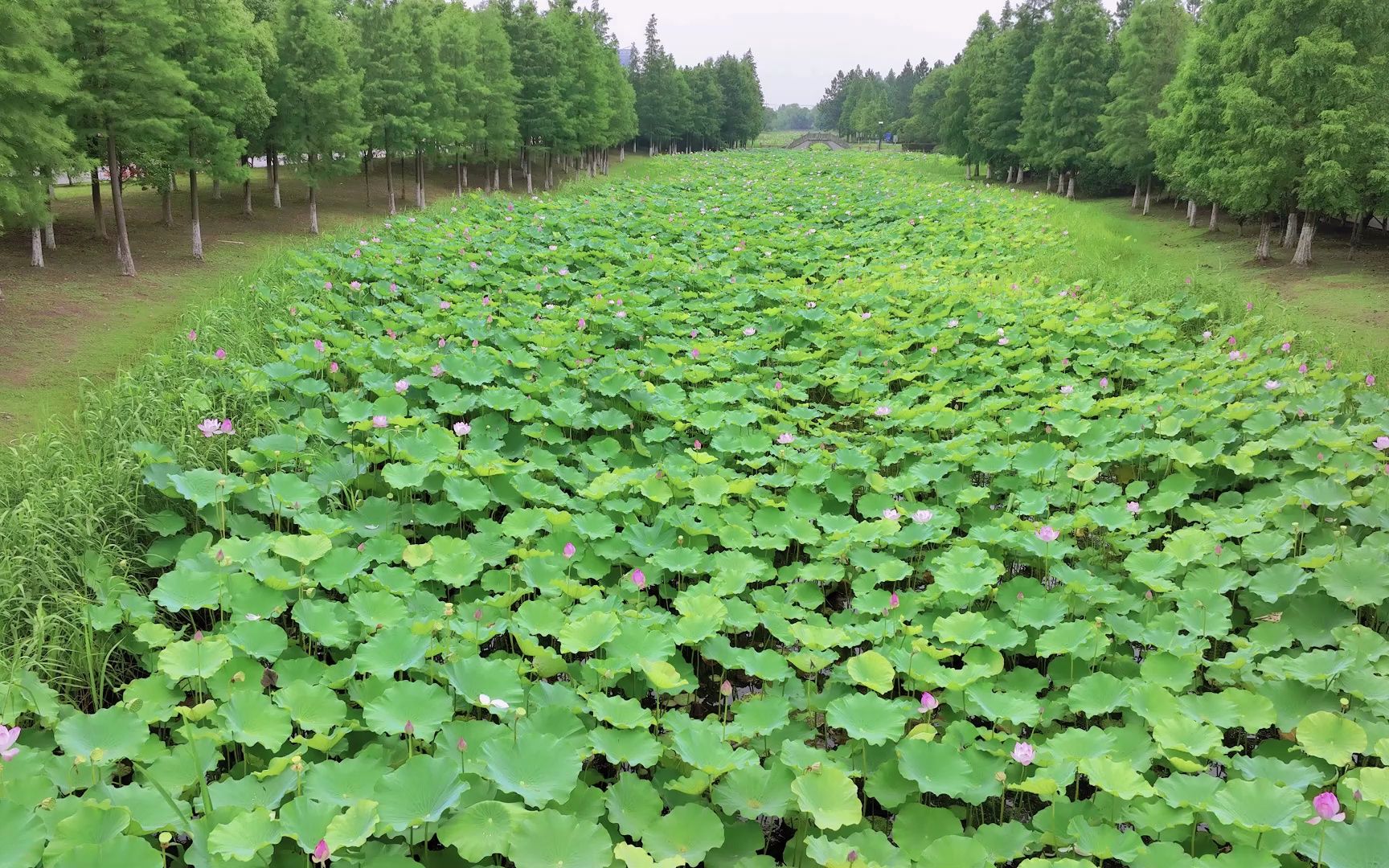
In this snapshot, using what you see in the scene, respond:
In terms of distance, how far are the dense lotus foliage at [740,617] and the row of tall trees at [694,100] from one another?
4523cm

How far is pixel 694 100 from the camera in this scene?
5566 centimetres

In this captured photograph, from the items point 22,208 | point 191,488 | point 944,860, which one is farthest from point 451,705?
point 22,208

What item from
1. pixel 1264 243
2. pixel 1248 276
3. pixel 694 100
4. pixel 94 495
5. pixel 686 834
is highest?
pixel 694 100

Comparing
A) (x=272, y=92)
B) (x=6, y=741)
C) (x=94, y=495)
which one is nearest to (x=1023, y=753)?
(x=6, y=741)

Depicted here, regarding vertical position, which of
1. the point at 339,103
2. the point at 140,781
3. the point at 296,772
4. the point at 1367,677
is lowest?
the point at 140,781

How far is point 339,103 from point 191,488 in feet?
56.1

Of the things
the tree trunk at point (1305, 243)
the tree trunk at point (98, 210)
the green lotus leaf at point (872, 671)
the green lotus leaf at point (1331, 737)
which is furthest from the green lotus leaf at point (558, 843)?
the tree trunk at point (98, 210)

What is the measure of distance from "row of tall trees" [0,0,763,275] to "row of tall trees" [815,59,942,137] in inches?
1656

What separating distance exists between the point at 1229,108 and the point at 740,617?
550 inches

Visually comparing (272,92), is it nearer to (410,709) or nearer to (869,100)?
(410,709)

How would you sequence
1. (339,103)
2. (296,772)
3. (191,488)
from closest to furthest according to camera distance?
(296,772) → (191,488) → (339,103)

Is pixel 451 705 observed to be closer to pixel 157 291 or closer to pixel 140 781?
pixel 140 781

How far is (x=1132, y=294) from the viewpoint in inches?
310

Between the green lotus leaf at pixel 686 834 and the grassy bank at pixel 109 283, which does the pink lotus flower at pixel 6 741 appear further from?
the grassy bank at pixel 109 283
